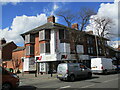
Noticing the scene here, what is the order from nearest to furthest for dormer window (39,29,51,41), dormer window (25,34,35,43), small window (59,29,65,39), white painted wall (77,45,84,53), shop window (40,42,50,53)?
1. shop window (40,42,50,53)
2. dormer window (39,29,51,41)
3. small window (59,29,65,39)
4. dormer window (25,34,35,43)
5. white painted wall (77,45,84,53)

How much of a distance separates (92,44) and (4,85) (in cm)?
3422

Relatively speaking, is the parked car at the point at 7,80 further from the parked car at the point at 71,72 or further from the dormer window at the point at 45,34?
the dormer window at the point at 45,34

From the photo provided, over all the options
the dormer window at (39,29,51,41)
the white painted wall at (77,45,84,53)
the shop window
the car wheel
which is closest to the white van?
the shop window

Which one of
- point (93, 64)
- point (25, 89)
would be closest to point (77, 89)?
point (25, 89)

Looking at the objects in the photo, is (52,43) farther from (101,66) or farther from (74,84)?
(74,84)

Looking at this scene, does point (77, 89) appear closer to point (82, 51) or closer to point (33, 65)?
point (33, 65)

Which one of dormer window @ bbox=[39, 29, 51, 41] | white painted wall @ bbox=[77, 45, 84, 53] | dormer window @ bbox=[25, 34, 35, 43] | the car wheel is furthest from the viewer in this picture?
white painted wall @ bbox=[77, 45, 84, 53]

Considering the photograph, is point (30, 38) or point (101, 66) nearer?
point (101, 66)

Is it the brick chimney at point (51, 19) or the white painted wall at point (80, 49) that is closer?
the brick chimney at point (51, 19)

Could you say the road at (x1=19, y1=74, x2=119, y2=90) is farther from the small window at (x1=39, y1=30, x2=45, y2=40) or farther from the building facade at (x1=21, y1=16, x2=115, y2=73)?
the small window at (x1=39, y1=30, x2=45, y2=40)

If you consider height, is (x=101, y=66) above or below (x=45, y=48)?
below

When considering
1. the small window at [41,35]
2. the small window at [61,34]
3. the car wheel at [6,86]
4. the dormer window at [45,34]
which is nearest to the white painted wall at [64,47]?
the small window at [61,34]

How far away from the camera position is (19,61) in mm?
36938

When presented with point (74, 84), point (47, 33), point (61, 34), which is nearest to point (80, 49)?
point (61, 34)
